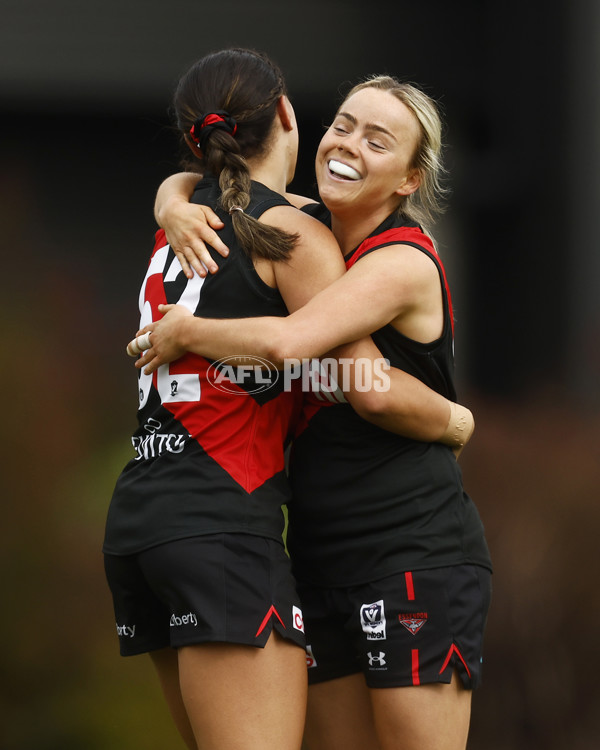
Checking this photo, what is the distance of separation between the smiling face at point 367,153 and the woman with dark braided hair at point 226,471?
0.35 ft

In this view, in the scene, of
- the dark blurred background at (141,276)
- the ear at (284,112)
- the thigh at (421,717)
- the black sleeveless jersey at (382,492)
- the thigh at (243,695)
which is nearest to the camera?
the thigh at (243,695)

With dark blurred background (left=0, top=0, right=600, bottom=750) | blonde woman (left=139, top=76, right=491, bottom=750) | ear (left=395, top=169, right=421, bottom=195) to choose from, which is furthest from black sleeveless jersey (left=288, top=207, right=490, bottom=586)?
dark blurred background (left=0, top=0, right=600, bottom=750)

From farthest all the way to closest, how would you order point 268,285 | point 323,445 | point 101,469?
1. point 101,469
2. point 323,445
3. point 268,285

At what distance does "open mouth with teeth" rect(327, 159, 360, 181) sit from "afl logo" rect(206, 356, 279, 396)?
0.46 m

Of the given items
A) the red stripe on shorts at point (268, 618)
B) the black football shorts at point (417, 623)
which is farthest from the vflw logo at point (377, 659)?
the red stripe on shorts at point (268, 618)

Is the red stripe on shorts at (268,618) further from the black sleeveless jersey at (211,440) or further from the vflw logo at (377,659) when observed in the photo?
the vflw logo at (377,659)

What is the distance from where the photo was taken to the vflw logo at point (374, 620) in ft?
6.09

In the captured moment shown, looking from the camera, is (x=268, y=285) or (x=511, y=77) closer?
(x=268, y=285)

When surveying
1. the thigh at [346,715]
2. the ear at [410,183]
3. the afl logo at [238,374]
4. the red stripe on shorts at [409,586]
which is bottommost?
the thigh at [346,715]

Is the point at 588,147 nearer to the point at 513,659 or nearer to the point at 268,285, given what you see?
the point at 513,659

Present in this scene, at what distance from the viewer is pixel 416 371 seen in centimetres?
196

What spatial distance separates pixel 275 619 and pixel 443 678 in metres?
0.35

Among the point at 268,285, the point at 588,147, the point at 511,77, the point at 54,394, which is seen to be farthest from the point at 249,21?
the point at 268,285

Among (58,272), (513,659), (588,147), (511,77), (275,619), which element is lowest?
(513,659)
